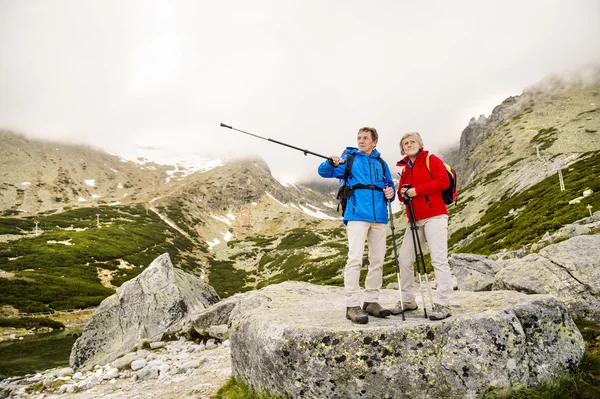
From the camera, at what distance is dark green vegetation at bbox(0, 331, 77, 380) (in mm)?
23359

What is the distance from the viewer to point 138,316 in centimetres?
Result: 1909

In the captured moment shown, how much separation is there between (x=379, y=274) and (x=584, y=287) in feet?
19.6

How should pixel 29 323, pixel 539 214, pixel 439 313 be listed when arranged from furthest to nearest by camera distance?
pixel 29 323 → pixel 539 214 → pixel 439 313

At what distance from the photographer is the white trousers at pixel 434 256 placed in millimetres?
6504

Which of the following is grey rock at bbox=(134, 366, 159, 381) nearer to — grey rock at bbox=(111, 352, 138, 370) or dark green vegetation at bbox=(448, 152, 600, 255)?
grey rock at bbox=(111, 352, 138, 370)

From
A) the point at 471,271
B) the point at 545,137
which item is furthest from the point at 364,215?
the point at 545,137

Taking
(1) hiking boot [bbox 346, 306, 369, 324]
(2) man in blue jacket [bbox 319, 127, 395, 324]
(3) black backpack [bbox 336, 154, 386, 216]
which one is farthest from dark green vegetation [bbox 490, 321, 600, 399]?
(3) black backpack [bbox 336, 154, 386, 216]

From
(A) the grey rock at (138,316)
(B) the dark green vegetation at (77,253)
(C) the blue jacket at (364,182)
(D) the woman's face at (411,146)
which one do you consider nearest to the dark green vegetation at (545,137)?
(A) the grey rock at (138,316)

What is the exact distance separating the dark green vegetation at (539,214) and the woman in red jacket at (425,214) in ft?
75.1

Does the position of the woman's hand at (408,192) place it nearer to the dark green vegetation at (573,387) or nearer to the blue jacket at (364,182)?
the blue jacket at (364,182)

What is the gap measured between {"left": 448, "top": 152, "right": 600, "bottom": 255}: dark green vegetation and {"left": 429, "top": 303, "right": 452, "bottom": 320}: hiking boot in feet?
77.7

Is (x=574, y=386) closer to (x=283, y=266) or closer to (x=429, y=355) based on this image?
(x=429, y=355)

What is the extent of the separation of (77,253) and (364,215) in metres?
96.6

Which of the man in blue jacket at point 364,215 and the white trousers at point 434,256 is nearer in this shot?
the white trousers at point 434,256
